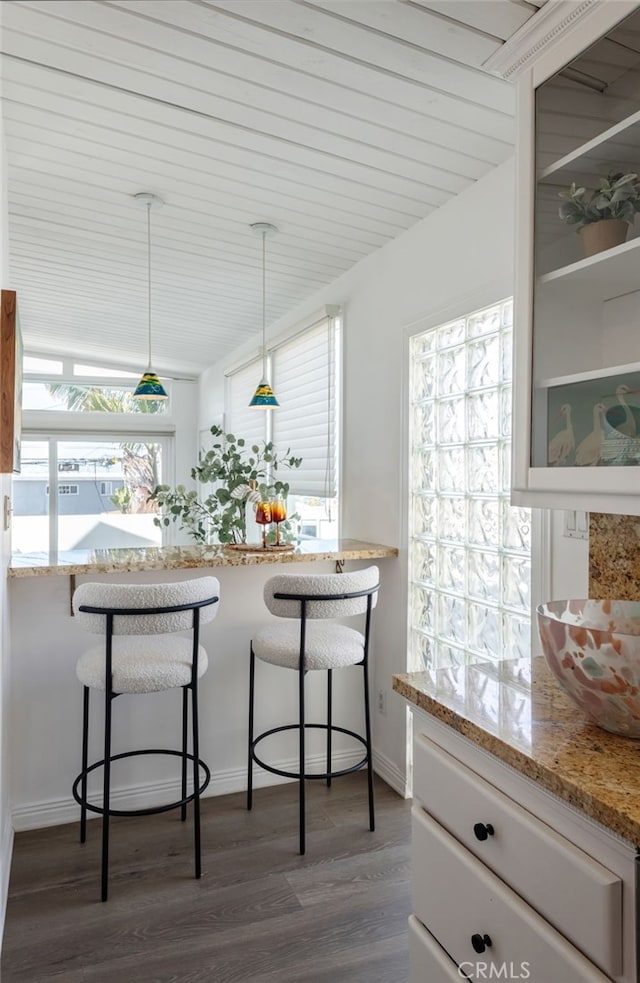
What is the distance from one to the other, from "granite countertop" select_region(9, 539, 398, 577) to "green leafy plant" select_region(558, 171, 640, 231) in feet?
5.34

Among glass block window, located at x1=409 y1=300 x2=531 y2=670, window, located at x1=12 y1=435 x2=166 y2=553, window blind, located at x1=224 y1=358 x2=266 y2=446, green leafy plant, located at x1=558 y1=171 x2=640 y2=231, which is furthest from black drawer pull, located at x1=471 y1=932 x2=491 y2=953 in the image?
window, located at x1=12 y1=435 x2=166 y2=553

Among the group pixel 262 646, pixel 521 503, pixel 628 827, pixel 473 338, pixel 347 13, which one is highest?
pixel 347 13

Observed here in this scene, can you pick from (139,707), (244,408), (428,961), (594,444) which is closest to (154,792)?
(139,707)

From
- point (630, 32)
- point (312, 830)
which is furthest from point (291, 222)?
point (312, 830)

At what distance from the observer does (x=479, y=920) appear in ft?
3.76

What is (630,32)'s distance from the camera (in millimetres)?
1296

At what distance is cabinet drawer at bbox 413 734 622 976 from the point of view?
2.96ft

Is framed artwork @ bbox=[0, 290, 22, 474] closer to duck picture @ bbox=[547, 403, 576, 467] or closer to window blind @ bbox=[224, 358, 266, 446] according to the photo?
duck picture @ bbox=[547, 403, 576, 467]

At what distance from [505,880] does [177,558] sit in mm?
1739

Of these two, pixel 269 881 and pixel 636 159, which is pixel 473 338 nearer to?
pixel 636 159

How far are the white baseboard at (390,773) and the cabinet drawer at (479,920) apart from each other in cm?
141

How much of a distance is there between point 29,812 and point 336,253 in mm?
2758

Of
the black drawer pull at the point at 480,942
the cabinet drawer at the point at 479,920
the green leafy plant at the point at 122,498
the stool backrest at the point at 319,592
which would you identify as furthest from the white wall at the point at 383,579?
the green leafy plant at the point at 122,498

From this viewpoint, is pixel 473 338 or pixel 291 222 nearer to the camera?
pixel 473 338
